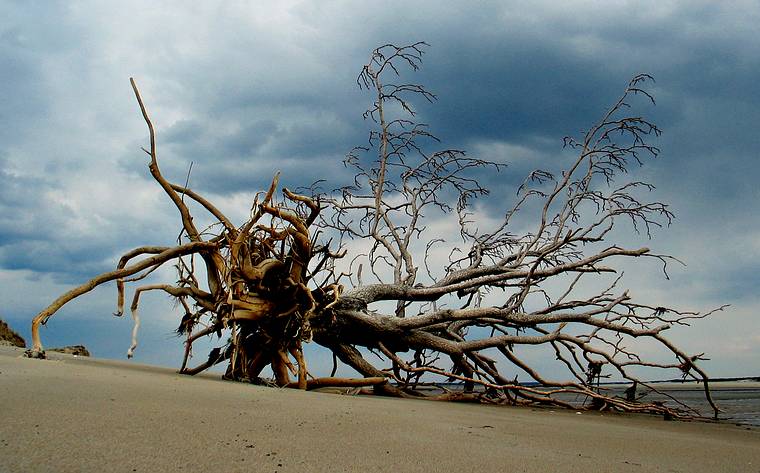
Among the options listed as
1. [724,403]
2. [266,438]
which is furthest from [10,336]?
[724,403]

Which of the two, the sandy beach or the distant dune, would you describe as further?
the distant dune

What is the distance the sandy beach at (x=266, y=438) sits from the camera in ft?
6.27

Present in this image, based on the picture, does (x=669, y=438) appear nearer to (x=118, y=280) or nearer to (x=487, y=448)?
(x=487, y=448)

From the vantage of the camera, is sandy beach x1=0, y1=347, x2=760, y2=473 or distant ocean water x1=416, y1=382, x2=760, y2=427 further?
distant ocean water x1=416, y1=382, x2=760, y2=427

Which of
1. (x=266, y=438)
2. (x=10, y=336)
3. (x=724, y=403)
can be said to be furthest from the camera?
(x=724, y=403)

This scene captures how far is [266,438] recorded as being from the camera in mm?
2332

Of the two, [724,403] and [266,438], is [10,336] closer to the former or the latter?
[266,438]

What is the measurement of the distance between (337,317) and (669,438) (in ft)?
13.2

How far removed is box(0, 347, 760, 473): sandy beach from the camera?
1.91 meters

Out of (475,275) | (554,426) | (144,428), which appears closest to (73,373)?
(144,428)

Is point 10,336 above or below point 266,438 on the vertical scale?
above

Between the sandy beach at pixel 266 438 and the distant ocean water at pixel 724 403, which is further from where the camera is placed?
the distant ocean water at pixel 724 403

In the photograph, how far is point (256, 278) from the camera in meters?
6.01

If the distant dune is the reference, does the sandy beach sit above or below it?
below
